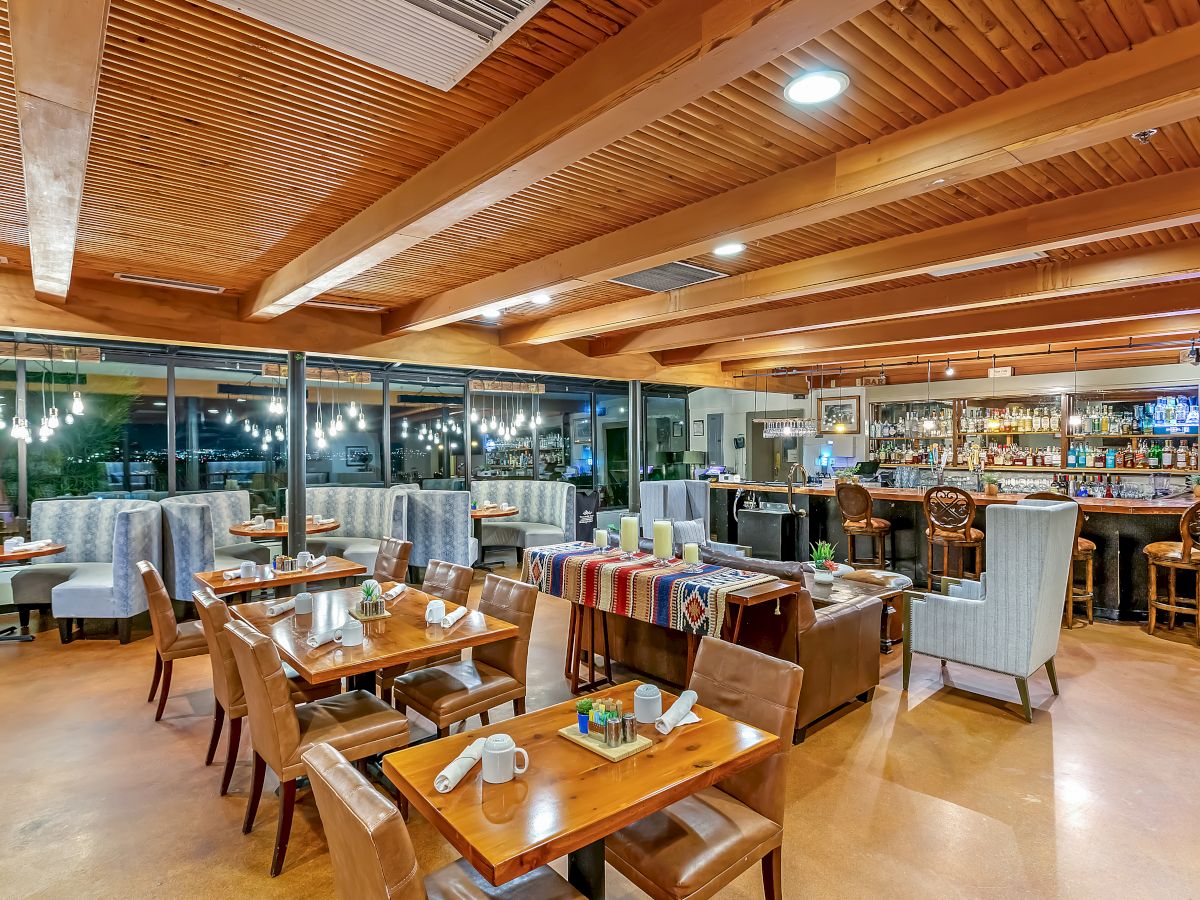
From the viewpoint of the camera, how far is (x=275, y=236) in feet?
12.7

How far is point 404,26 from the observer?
1.79 metres

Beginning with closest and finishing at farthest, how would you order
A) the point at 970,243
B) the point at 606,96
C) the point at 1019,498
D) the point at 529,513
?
the point at 606,96 → the point at 970,243 → the point at 1019,498 → the point at 529,513

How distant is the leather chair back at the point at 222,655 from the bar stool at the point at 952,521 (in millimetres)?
5939

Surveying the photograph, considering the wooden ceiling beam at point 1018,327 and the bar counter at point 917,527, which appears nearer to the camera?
the wooden ceiling beam at point 1018,327

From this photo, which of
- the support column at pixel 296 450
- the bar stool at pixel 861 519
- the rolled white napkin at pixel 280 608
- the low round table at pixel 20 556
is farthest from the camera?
the bar stool at pixel 861 519

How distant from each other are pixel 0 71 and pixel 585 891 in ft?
10.3

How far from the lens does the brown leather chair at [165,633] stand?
3822mm

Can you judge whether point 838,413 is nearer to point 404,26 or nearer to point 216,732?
point 216,732

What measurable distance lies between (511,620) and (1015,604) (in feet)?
9.79

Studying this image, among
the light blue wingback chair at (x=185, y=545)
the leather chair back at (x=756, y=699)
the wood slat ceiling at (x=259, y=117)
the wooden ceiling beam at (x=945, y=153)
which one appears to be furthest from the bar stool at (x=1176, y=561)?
the light blue wingback chair at (x=185, y=545)

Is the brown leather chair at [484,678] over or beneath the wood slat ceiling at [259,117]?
beneath

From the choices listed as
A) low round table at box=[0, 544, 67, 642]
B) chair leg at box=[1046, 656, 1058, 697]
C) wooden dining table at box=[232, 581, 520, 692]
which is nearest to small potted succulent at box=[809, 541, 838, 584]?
chair leg at box=[1046, 656, 1058, 697]

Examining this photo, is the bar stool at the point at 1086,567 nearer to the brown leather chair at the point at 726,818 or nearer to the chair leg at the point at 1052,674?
the chair leg at the point at 1052,674

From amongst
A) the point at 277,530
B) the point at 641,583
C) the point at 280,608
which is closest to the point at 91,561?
the point at 277,530
